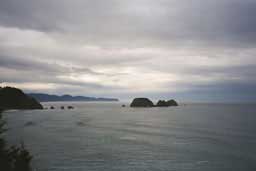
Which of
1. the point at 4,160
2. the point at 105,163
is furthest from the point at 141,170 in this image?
the point at 4,160

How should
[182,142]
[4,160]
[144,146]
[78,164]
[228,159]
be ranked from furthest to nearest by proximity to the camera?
[182,142] < [144,146] < [228,159] < [78,164] < [4,160]

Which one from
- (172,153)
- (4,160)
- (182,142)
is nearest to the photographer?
(4,160)

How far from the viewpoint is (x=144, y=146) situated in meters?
56.1

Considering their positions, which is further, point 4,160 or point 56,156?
point 56,156

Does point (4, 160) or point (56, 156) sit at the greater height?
point (4, 160)

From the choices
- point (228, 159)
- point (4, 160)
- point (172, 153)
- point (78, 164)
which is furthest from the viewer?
point (172, 153)

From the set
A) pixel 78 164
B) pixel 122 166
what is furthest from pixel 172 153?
pixel 78 164

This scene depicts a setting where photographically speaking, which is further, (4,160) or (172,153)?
(172,153)

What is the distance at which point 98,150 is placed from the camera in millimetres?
50844

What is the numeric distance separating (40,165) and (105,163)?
9.83 metres

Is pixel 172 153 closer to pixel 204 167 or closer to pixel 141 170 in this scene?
pixel 204 167

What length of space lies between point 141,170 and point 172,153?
44.5 ft

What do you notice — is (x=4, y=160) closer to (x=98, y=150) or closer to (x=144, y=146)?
(x=98, y=150)

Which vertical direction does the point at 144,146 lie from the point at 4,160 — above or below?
below
